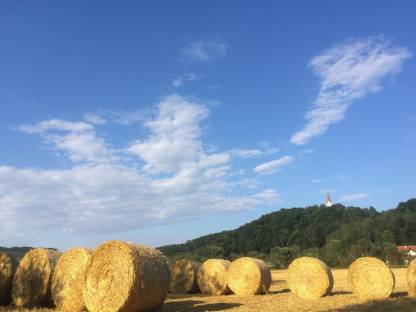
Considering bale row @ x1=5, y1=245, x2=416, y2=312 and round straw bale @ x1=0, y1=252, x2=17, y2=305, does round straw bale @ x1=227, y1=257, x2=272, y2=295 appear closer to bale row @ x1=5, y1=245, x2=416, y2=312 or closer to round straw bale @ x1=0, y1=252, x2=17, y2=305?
bale row @ x1=5, y1=245, x2=416, y2=312

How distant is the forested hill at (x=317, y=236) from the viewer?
53.1 metres

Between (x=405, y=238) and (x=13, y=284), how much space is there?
6738 cm

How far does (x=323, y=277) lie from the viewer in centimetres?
1773

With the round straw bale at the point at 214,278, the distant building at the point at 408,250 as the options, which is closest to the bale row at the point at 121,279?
the round straw bale at the point at 214,278

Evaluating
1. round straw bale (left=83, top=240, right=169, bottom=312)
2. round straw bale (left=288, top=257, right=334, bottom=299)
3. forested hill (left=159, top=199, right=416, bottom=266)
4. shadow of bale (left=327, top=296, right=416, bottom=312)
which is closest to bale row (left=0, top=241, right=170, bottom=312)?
round straw bale (left=83, top=240, right=169, bottom=312)

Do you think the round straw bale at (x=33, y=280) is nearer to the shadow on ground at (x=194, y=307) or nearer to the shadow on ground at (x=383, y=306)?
the shadow on ground at (x=194, y=307)

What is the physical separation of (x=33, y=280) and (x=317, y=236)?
62310 mm

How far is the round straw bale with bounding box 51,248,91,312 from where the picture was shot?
1342 cm

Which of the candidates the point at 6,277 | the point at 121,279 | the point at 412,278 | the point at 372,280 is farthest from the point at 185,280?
the point at 121,279

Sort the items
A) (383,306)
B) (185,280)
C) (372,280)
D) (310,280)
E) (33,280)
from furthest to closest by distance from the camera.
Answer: (185,280) < (310,280) < (372,280) < (33,280) < (383,306)

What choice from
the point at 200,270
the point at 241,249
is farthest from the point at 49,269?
the point at 241,249

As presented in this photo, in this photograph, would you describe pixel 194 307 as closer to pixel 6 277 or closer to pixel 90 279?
pixel 90 279

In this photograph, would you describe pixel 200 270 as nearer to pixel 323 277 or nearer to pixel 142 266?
pixel 323 277

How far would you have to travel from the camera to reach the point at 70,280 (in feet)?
44.9
